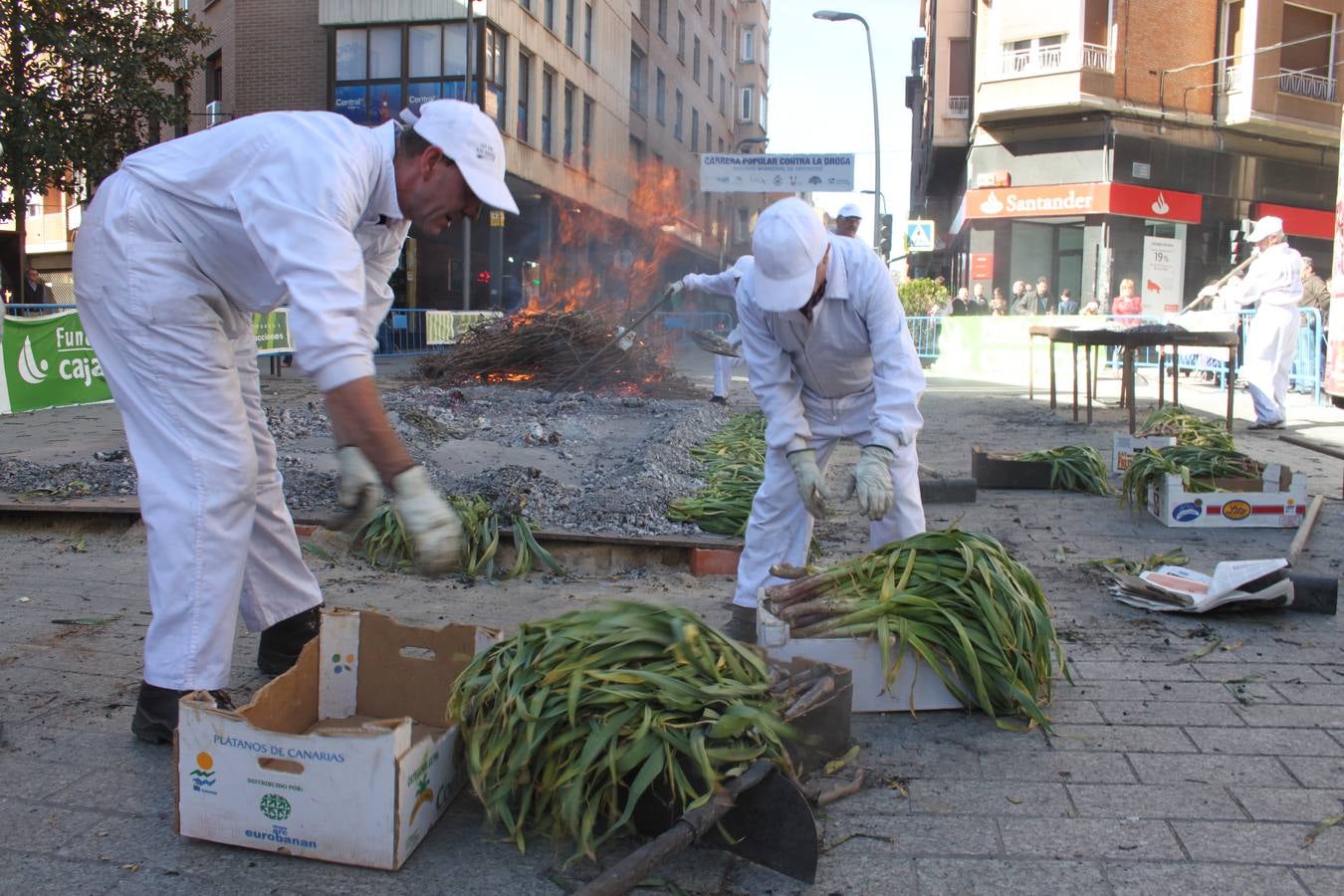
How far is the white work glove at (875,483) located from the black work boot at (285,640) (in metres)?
1.89

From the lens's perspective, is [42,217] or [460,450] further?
[42,217]

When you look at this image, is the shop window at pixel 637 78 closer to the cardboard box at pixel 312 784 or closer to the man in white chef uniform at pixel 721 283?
the man in white chef uniform at pixel 721 283

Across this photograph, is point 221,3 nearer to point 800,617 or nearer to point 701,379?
point 701,379

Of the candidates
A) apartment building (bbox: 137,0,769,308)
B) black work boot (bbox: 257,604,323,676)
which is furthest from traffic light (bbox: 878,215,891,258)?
black work boot (bbox: 257,604,323,676)

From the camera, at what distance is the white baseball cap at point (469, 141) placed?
279cm

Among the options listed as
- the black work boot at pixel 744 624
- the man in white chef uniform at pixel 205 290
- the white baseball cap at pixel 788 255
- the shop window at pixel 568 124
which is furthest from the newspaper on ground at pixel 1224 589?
the shop window at pixel 568 124

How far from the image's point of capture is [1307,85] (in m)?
29.3

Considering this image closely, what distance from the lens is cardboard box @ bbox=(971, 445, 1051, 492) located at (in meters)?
7.87

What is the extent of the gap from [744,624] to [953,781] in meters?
1.32

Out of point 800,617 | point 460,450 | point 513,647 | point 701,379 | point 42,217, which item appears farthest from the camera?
point 42,217

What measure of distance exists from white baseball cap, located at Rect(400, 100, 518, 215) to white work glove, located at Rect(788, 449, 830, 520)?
157cm

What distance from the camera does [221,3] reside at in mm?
26312

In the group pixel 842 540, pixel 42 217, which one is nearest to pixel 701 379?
pixel 842 540

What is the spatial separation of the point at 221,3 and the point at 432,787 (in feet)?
93.2
